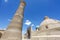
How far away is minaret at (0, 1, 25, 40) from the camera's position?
11.7 m

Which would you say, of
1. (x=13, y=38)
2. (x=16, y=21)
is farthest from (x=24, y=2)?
(x=13, y=38)

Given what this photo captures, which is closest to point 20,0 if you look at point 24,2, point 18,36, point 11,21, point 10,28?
point 24,2

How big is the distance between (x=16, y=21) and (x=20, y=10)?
5.51 ft

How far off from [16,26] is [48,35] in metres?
3.56

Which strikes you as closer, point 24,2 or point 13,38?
point 13,38

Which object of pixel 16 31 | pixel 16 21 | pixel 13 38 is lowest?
pixel 13 38

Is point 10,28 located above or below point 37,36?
above

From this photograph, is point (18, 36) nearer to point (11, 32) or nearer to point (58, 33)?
point (11, 32)

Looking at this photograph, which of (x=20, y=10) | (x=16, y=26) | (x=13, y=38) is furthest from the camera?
(x=20, y=10)

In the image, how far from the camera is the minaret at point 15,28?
38.3 feet

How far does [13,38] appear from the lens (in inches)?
452

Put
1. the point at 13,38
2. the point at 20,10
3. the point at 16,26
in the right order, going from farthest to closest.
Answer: the point at 20,10, the point at 16,26, the point at 13,38

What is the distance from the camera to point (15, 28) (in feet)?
39.8

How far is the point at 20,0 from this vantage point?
14445 mm
